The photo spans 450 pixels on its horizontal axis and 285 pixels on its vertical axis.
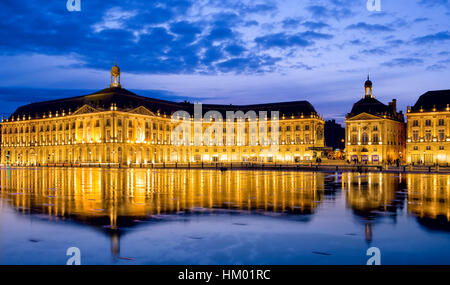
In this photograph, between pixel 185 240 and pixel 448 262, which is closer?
pixel 448 262

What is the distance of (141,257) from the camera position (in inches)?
348

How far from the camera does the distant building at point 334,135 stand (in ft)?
485

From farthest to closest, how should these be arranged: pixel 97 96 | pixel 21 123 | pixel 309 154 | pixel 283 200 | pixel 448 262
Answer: pixel 21 123 → pixel 309 154 → pixel 97 96 → pixel 283 200 → pixel 448 262

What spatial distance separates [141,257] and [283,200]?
11260mm

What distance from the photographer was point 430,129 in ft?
303

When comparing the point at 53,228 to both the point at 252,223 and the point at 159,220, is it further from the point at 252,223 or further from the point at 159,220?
the point at 252,223

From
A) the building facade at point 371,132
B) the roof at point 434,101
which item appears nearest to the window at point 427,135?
the roof at point 434,101

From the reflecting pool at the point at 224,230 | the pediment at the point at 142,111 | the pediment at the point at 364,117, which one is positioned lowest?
the reflecting pool at the point at 224,230

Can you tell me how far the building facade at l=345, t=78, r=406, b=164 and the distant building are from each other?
40.5 m

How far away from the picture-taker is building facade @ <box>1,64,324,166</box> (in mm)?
96188

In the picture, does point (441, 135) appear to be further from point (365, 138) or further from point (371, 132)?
point (365, 138)

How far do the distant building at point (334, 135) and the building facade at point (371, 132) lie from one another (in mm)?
40524

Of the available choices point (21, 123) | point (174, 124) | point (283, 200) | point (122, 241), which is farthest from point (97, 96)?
point (122, 241)

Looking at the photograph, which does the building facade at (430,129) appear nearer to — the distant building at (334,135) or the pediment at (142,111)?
the distant building at (334,135)
